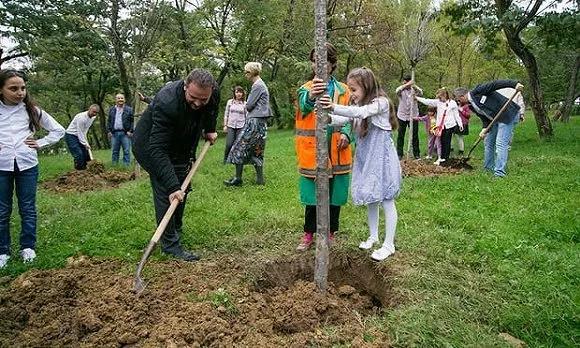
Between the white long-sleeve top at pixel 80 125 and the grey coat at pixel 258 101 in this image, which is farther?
the white long-sleeve top at pixel 80 125

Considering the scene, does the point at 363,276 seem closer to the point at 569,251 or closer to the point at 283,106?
the point at 569,251

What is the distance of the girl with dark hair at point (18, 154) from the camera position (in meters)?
4.48

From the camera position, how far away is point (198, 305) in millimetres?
3436

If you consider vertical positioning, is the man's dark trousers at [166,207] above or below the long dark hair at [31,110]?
below

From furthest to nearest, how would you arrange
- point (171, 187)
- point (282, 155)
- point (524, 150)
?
point (282, 155) < point (524, 150) < point (171, 187)

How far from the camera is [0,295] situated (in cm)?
382

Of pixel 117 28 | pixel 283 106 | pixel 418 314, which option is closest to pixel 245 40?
pixel 283 106

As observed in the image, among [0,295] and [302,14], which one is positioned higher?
[302,14]

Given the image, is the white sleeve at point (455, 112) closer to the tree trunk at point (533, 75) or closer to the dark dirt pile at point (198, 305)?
the tree trunk at point (533, 75)

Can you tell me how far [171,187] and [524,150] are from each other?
10.7 meters

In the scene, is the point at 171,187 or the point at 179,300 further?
the point at 171,187

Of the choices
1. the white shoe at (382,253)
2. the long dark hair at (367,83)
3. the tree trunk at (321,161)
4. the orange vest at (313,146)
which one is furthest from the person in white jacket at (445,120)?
the tree trunk at (321,161)

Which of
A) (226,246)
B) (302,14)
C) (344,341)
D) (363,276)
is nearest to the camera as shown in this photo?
(344,341)

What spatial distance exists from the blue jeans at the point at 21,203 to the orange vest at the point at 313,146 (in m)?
2.73
